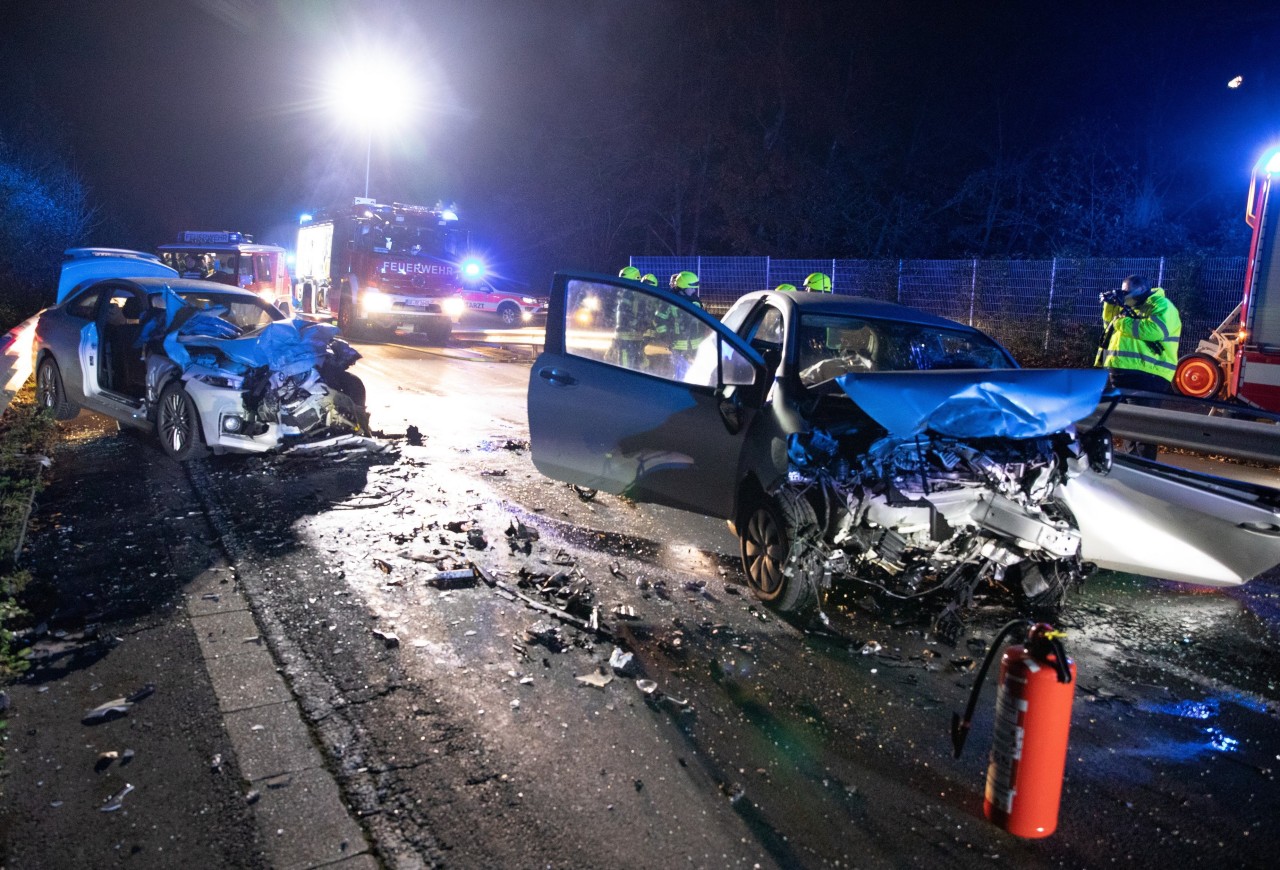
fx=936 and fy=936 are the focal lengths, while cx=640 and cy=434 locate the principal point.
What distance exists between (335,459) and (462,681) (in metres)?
4.89

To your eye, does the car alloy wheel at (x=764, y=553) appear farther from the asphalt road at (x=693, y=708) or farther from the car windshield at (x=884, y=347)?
the car windshield at (x=884, y=347)

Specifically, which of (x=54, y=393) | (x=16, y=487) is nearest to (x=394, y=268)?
(x=54, y=393)

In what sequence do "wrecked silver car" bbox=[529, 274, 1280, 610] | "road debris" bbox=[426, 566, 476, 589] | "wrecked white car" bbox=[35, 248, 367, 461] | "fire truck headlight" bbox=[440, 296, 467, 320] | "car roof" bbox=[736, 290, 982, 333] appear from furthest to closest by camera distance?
"fire truck headlight" bbox=[440, 296, 467, 320] < "wrecked white car" bbox=[35, 248, 367, 461] < "car roof" bbox=[736, 290, 982, 333] < "road debris" bbox=[426, 566, 476, 589] < "wrecked silver car" bbox=[529, 274, 1280, 610]

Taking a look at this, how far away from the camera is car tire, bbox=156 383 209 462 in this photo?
8188mm

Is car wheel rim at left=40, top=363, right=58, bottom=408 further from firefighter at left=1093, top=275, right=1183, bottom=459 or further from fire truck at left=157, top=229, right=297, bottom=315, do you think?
firefighter at left=1093, top=275, right=1183, bottom=459

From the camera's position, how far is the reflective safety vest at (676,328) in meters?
5.96

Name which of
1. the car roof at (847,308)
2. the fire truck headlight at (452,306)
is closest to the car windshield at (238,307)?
the car roof at (847,308)

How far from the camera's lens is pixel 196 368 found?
8172mm

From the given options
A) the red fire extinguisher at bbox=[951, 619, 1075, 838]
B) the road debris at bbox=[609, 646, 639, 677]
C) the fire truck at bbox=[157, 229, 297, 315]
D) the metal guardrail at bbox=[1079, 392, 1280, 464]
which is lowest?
the road debris at bbox=[609, 646, 639, 677]

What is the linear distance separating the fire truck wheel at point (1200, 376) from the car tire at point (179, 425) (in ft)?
37.9

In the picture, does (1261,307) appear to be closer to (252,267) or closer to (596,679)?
(596,679)

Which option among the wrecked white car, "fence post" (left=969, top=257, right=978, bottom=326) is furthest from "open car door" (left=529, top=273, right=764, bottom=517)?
"fence post" (left=969, top=257, right=978, bottom=326)

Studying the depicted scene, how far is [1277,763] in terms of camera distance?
3.74 m

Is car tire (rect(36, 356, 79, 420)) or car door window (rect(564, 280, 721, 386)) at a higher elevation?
car door window (rect(564, 280, 721, 386))
